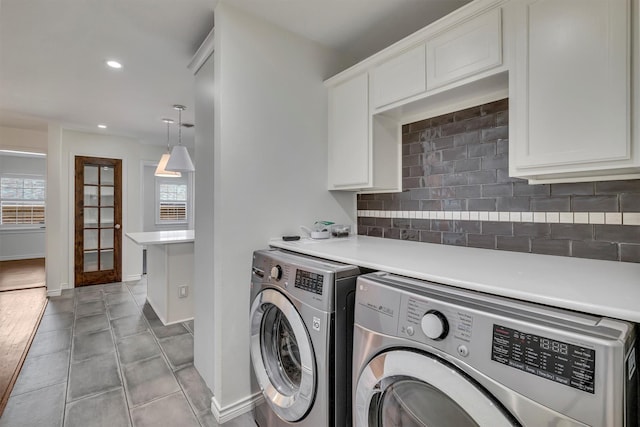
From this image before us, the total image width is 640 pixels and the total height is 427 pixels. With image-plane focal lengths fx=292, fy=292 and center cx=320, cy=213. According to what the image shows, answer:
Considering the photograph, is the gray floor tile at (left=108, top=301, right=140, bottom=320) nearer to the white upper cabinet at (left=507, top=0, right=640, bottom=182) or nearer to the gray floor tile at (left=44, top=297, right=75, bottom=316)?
the gray floor tile at (left=44, top=297, right=75, bottom=316)

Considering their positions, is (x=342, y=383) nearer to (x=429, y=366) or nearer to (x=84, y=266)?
(x=429, y=366)

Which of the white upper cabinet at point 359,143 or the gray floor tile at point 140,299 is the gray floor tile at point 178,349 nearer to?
the gray floor tile at point 140,299

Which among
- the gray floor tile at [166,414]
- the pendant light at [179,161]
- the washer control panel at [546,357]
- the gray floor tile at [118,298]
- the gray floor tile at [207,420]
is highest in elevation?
the pendant light at [179,161]

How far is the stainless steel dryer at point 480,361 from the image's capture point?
632 mm

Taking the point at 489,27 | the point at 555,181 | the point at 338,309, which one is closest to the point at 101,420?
the point at 338,309

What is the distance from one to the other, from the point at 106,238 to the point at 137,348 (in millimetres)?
3167

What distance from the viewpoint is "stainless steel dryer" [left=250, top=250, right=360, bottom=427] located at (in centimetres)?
124

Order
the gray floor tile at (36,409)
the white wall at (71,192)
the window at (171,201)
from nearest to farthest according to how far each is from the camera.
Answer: the gray floor tile at (36,409)
the white wall at (71,192)
the window at (171,201)

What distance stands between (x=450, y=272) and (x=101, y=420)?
218cm

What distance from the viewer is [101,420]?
175cm

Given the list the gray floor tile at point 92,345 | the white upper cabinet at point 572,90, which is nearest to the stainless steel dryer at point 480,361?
the white upper cabinet at point 572,90

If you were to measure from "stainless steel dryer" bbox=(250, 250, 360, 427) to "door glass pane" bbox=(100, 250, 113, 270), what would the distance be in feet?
14.9

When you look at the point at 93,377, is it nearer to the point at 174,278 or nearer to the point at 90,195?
the point at 174,278

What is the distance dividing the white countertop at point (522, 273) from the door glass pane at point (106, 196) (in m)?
4.73
